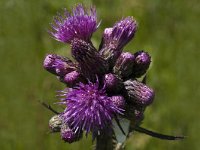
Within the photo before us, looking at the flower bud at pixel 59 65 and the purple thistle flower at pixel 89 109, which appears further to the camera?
the flower bud at pixel 59 65

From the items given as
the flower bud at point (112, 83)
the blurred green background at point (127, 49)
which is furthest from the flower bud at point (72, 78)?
the blurred green background at point (127, 49)

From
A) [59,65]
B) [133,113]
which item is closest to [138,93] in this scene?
[133,113]

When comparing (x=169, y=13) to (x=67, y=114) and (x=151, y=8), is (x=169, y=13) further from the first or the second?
(x=67, y=114)

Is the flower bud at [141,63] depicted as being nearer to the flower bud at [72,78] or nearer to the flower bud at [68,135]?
the flower bud at [72,78]

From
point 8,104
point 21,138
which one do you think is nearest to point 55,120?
point 21,138

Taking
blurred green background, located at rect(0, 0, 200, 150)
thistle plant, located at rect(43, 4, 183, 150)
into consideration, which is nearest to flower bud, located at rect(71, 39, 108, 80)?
thistle plant, located at rect(43, 4, 183, 150)

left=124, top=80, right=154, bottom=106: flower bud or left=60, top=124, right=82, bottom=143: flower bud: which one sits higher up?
left=124, top=80, right=154, bottom=106: flower bud

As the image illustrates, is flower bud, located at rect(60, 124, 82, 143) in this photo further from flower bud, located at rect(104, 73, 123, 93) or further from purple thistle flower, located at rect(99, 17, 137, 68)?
purple thistle flower, located at rect(99, 17, 137, 68)
